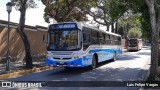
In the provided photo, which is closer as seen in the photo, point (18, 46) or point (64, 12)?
point (18, 46)

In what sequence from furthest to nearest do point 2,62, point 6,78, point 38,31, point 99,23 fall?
1. point 99,23
2. point 38,31
3. point 2,62
4. point 6,78

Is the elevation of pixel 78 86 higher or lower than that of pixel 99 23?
lower

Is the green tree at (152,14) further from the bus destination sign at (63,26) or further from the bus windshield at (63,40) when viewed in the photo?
the bus windshield at (63,40)

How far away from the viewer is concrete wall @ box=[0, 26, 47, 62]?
24.7m

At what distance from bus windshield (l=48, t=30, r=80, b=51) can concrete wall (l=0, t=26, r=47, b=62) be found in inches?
332

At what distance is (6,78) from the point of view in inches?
614

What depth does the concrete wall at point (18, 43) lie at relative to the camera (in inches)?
974

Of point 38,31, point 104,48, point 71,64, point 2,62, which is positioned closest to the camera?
point 71,64

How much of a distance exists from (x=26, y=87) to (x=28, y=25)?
1738 cm

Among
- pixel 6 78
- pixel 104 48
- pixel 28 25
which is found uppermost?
pixel 28 25

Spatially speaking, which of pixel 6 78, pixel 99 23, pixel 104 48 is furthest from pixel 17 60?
pixel 99 23

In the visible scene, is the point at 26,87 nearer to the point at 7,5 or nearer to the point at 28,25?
the point at 7,5

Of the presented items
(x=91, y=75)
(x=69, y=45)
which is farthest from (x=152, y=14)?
(x=69, y=45)

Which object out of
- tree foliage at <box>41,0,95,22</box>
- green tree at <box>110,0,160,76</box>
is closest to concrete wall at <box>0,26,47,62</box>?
tree foliage at <box>41,0,95,22</box>
